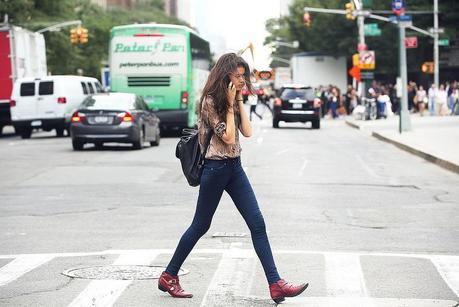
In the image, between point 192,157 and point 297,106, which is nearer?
point 192,157

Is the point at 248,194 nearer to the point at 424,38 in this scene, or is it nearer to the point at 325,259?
the point at 325,259

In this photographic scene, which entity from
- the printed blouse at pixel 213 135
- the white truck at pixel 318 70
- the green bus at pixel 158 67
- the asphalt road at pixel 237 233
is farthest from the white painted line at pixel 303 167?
the white truck at pixel 318 70

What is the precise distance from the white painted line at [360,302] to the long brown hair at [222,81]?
1.41 m

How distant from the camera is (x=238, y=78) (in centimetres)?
778

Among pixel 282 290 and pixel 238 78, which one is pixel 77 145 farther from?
pixel 282 290

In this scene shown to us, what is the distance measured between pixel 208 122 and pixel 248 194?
585 millimetres

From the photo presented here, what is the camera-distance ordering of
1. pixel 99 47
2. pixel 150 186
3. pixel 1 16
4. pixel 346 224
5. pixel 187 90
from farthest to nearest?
pixel 99 47, pixel 1 16, pixel 187 90, pixel 150 186, pixel 346 224

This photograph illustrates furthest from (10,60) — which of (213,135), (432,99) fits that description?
(213,135)

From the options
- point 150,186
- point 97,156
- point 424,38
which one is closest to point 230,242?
point 150,186

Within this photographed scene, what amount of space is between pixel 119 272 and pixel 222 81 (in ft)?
7.30

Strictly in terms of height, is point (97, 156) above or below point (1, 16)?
below

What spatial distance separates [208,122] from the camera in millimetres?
7848

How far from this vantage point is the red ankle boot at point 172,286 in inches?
316


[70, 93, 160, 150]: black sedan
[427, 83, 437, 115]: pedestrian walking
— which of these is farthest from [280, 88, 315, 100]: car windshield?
[70, 93, 160, 150]: black sedan
